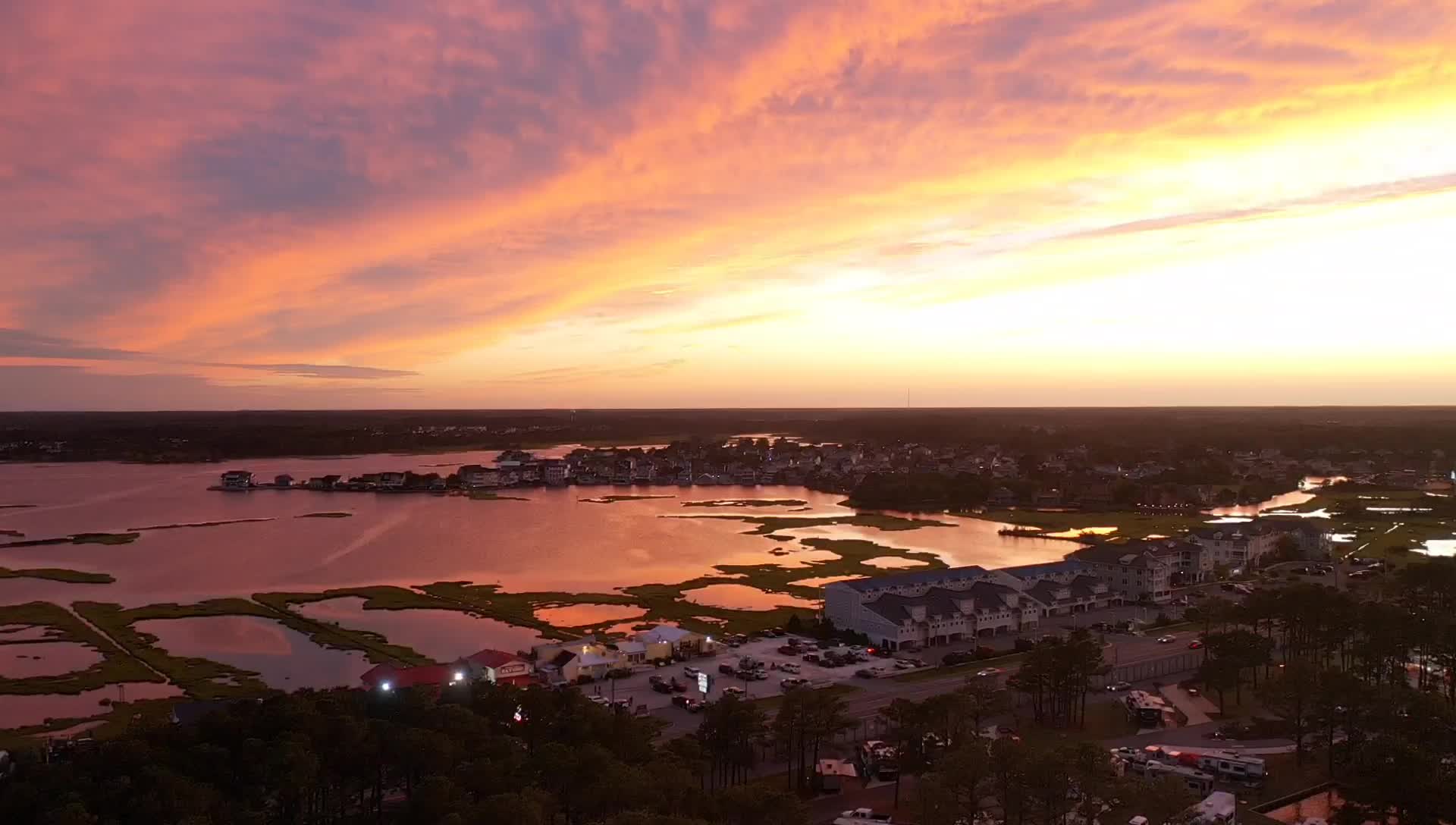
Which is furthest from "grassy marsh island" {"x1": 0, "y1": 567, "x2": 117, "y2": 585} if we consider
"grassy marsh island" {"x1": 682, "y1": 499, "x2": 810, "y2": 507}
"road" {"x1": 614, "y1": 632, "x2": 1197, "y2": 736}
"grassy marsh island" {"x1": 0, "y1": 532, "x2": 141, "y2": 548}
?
"grassy marsh island" {"x1": 682, "y1": 499, "x2": 810, "y2": 507}

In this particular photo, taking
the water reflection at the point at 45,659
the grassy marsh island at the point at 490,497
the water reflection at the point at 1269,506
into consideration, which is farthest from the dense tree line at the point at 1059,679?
the grassy marsh island at the point at 490,497

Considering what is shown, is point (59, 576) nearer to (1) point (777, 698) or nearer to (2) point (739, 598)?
(2) point (739, 598)

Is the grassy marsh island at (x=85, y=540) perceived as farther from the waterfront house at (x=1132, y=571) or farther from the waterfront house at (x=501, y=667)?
the waterfront house at (x=1132, y=571)

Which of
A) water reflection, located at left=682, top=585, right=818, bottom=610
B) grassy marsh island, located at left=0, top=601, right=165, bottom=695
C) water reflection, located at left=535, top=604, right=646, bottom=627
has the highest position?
grassy marsh island, located at left=0, top=601, right=165, bottom=695

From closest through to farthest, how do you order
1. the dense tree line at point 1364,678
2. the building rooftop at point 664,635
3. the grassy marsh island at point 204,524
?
the dense tree line at point 1364,678, the building rooftop at point 664,635, the grassy marsh island at point 204,524

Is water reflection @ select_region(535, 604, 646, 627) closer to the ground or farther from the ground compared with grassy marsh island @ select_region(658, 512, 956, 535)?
farther from the ground

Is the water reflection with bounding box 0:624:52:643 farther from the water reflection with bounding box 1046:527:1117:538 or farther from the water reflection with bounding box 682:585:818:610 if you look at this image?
the water reflection with bounding box 1046:527:1117:538

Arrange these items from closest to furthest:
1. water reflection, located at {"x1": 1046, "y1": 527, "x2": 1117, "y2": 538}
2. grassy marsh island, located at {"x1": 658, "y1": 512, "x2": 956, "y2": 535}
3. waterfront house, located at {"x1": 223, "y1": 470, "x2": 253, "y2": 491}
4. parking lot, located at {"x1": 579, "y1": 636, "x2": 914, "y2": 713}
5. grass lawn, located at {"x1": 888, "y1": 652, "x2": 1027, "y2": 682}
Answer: parking lot, located at {"x1": 579, "y1": 636, "x2": 914, "y2": 713} → grass lawn, located at {"x1": 888, "y1": 652, "x2": 1027, "y2": 682} → water reflection, located at {"x1": 1046, "y1": 527, "x2": 1117, "y2": 538} → grassy marsh island, located at {"x1": 658, "y1": 512, "x2": 956, "y2": 535} → waterfront house, located at {"x1": 223, "y1": 470, "x2": 253, "y2": 491}

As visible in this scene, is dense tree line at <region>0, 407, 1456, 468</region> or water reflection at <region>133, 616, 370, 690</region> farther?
dense tree line at <region>0, 407, 1456, 468</region>
